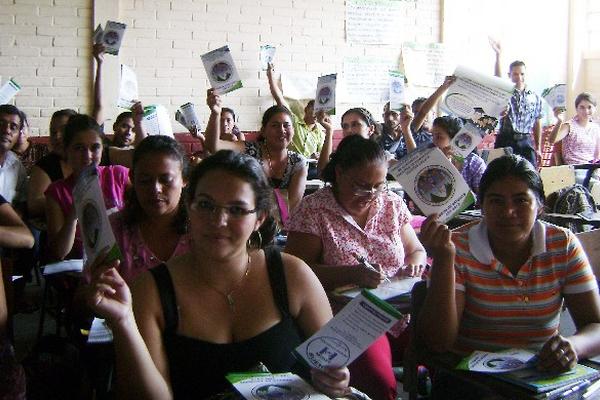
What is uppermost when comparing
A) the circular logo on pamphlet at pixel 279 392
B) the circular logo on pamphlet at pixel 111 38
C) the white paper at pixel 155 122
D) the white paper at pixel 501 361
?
the circular logo on pamphlet at pixel 111 38

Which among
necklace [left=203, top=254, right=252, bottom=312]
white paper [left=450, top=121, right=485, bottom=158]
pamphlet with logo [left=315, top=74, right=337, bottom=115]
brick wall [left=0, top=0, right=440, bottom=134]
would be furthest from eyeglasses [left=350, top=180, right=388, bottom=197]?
brick wall [left=0, top=0, right=440, bottom=134]

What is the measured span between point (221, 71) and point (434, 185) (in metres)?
2.77

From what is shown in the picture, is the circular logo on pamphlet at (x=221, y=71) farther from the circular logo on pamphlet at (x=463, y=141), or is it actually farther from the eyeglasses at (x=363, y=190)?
the eyeglasses at (x=363, y=190)


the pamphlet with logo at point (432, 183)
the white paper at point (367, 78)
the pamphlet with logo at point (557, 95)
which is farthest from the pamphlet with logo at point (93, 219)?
the white paper at point (367, 78)

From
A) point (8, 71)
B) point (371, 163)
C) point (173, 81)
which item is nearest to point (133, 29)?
point (173, 81)

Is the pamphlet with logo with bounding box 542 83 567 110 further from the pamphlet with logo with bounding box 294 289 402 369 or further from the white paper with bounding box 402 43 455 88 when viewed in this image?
the pamphlet with logo with bounding box 294 289 402 369

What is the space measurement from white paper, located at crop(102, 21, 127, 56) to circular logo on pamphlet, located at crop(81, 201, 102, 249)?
12.1ft

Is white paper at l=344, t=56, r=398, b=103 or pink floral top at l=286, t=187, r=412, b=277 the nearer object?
pink floral top at l=286, t=187, r=412, b=277

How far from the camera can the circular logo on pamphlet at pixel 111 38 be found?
187 inches

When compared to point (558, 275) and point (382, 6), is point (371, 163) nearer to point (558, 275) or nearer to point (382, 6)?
point (558, 275)

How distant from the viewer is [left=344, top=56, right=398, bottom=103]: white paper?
788 cm

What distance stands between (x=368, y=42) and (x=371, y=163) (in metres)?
5.78

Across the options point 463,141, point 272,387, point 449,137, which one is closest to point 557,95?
point 449,137

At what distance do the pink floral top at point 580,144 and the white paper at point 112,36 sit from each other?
5785 millimetres
